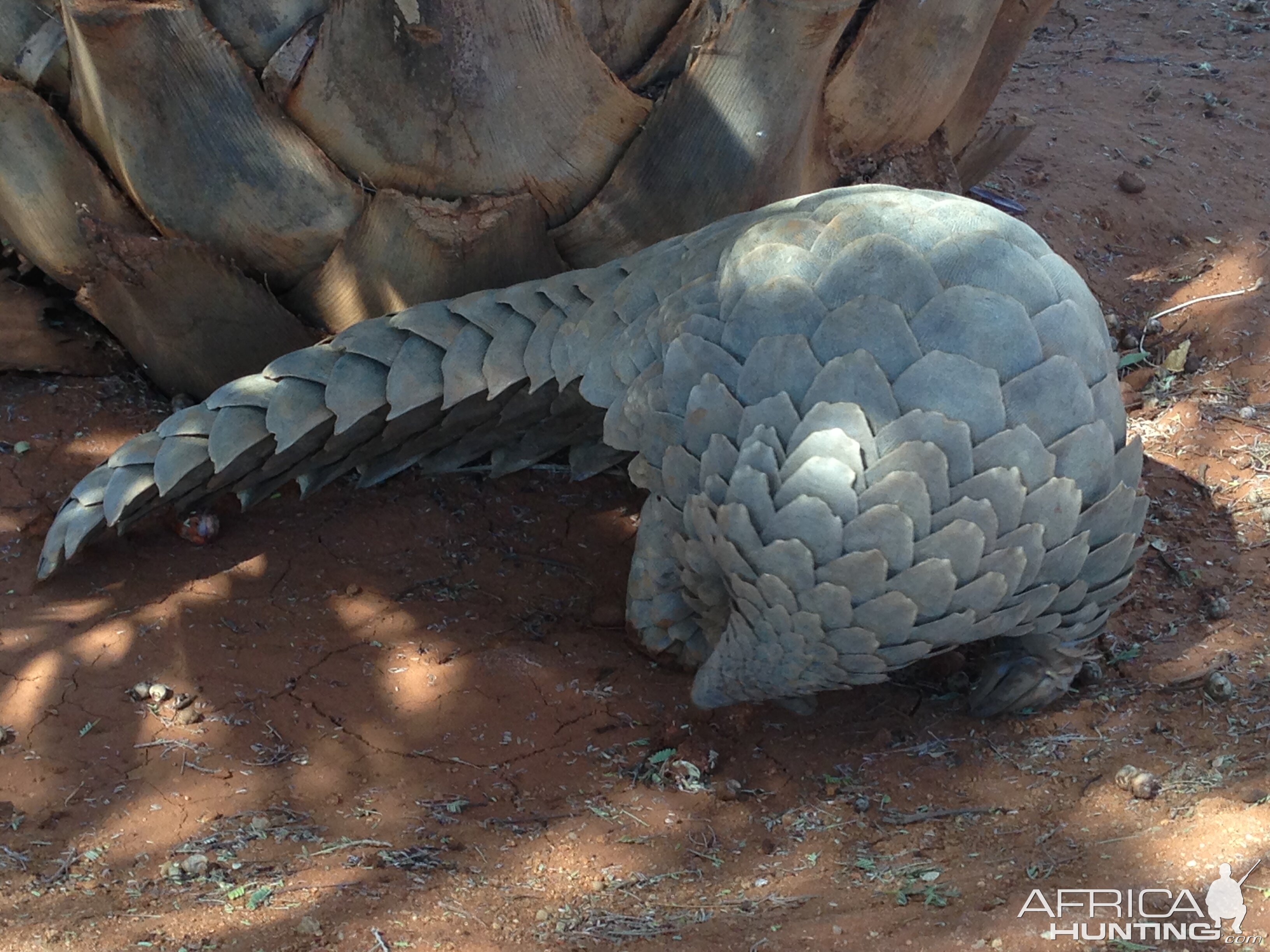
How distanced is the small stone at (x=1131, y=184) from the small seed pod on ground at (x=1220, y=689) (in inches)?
117

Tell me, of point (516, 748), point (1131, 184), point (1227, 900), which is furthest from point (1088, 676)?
point (1131, 184)

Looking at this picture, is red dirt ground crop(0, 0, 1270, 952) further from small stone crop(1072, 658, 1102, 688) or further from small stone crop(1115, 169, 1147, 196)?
small stone crop(1115, 169, 1147, 196)

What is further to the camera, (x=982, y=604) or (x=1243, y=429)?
(x=1243, y=429)

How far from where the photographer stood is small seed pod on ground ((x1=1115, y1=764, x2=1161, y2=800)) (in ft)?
7.34

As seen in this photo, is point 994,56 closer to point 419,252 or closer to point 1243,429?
point 1243,429

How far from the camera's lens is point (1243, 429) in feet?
11.9

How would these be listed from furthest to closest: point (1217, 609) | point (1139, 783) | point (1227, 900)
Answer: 1. point (1217, 609)
2. point (1139, 783)
3. point (1227, 900)

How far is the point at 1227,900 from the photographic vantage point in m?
1.83

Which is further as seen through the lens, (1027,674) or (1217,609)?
(1217,609)

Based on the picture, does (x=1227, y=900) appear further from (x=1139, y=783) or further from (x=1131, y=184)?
(x=1131, y=184)

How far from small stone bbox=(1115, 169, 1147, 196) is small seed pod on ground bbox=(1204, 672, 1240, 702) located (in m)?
2.96

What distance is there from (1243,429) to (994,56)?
1.48m

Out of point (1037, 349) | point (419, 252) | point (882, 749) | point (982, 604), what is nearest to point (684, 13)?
point (419, 252)

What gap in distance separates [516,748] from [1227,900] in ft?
4.75
